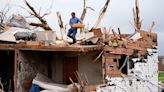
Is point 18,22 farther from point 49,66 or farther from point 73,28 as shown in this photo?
point 73,28

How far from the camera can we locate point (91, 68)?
15.4 meters

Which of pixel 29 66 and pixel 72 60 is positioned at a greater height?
pixel 72 60

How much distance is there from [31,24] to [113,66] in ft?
20.1

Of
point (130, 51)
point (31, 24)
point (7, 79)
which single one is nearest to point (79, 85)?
point (130, 51)

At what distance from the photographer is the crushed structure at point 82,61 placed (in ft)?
46.5

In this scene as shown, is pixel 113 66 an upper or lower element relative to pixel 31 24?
lower

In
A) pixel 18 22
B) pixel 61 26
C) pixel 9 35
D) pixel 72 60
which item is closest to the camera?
pixel 9 35

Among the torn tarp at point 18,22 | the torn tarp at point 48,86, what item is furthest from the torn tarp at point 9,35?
the torn tarp at point 48,86

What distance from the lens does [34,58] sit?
15992 millimetres

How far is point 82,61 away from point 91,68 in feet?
2.21

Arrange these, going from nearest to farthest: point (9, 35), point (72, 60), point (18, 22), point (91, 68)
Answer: point (91, 68) → point (9, 35) → point (72, 60) → point (18, 22)

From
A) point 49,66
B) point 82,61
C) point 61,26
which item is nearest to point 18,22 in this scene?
point 61,26

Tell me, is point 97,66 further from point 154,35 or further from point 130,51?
point 154,35

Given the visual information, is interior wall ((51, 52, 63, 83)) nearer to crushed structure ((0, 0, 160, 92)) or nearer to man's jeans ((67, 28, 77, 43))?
crushed structure ((0, 0, 160, 92))
